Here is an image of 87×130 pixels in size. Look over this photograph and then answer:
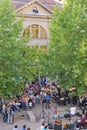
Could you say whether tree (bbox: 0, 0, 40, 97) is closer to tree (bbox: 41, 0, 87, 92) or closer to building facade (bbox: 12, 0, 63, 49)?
tree (bbox: 41, 0, 87, 92)

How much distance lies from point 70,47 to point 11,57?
15.8 ft

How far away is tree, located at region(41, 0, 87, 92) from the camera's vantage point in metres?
29.7

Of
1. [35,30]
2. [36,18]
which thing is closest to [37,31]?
[35,30]

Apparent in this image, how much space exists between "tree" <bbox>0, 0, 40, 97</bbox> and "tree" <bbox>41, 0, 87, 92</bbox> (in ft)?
6.83

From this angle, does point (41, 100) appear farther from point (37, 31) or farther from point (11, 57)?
point (37, 31)

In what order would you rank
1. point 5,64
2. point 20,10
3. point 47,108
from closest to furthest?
point 5,64
point 47,108
point 20,10

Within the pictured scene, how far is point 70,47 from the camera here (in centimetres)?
3053

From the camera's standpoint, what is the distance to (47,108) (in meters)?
32.8

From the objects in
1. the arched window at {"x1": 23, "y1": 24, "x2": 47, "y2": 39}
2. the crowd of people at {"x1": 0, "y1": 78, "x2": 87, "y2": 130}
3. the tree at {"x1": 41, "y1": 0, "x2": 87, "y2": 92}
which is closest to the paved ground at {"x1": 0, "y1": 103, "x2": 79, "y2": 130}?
the crowd of people at {"x1": 0, "y1": 78, "x2": 87, "y2": 130}

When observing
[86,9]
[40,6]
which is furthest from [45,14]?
[86,9]

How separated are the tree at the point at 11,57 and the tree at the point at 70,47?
2.08 metres

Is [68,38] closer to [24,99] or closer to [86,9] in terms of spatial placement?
[86,9]

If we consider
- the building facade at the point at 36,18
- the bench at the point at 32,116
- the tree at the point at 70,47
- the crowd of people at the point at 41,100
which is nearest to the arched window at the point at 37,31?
the building facade at the point at 36,18

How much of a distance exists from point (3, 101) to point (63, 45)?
6883 mm
